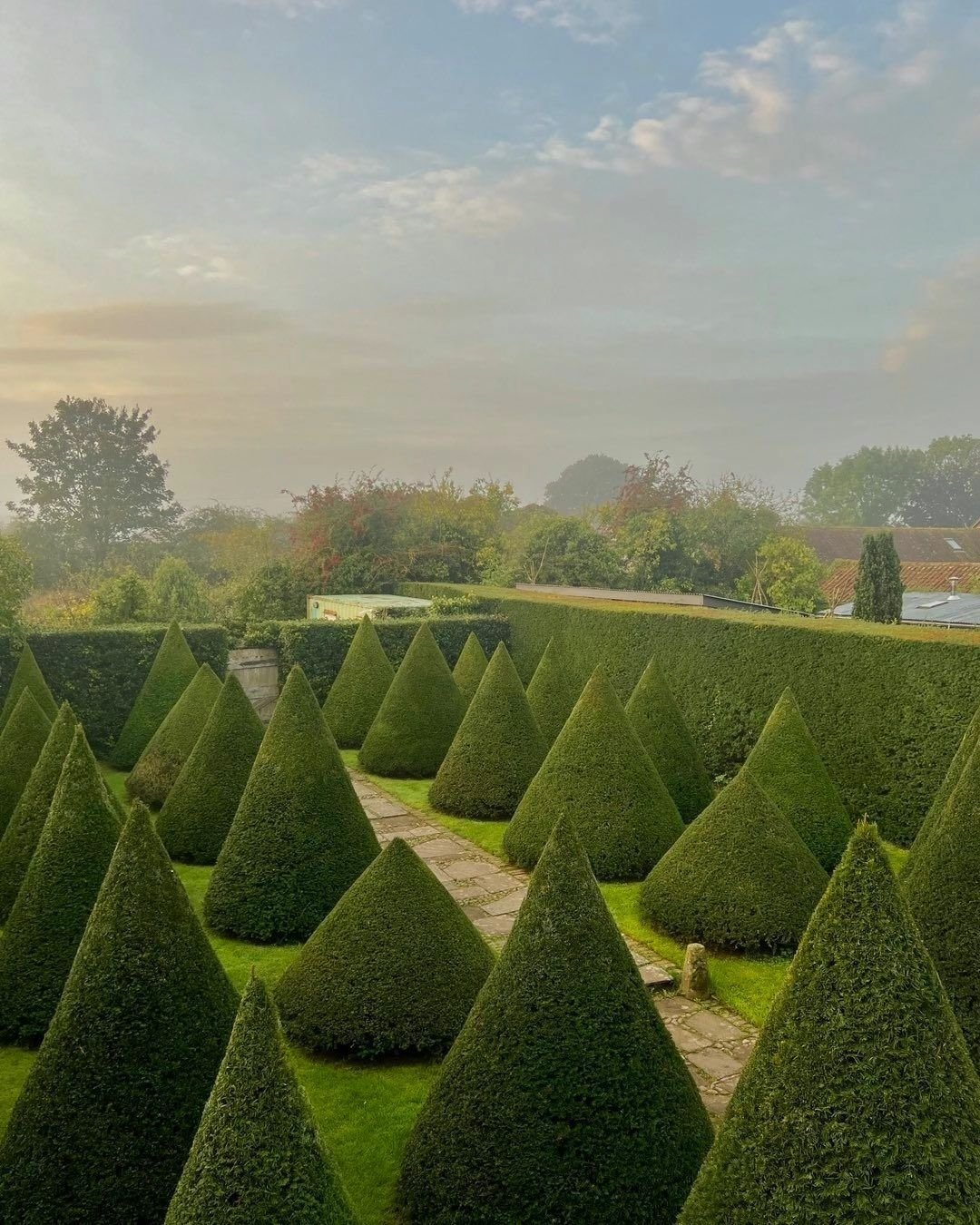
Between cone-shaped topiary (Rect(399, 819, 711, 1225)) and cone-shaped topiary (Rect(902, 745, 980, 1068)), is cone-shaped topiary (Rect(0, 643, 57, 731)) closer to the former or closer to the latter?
cone-shaped topiary (Rect(399, 819, 711, 1225))

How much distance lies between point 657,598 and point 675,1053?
21650 mm

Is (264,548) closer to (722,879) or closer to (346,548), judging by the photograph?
(346,548)

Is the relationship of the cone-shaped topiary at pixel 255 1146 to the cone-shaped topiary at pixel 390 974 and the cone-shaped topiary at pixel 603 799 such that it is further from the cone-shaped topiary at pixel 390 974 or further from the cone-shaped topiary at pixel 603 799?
the cone-shaped topiary at pixel 603 799

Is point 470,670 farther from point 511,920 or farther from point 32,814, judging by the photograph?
point 32,814

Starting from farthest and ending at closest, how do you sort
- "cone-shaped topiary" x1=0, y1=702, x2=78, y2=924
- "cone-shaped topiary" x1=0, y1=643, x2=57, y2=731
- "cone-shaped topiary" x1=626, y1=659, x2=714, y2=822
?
"cone-shaped topiary" x1=0, y1=643, x2=57, y2=731 → "cone-shaped topiary" x1=626, y1=659, x2=714, y2=822 → "cone-shaped topiary" x1=0, y1=702, x2=78, y2=924

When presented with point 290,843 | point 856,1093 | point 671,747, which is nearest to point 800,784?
point 671,747

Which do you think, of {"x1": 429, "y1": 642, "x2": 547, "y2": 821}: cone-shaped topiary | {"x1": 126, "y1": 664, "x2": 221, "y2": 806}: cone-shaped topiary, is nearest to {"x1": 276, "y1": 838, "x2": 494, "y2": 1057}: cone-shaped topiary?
{"x1": 429, "y1": 642, "x2": 547, "y2": 821}: cone-shaped topiary

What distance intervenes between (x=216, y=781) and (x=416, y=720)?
5354 millimetres

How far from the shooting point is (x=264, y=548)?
41.7 meters

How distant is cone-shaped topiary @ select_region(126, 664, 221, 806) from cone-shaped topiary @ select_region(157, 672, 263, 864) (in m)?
2.11

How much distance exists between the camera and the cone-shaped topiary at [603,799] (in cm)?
1077

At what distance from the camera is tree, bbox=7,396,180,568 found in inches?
1989

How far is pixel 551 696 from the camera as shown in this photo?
15477mm

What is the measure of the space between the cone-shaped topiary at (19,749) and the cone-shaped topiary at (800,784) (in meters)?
8.40
